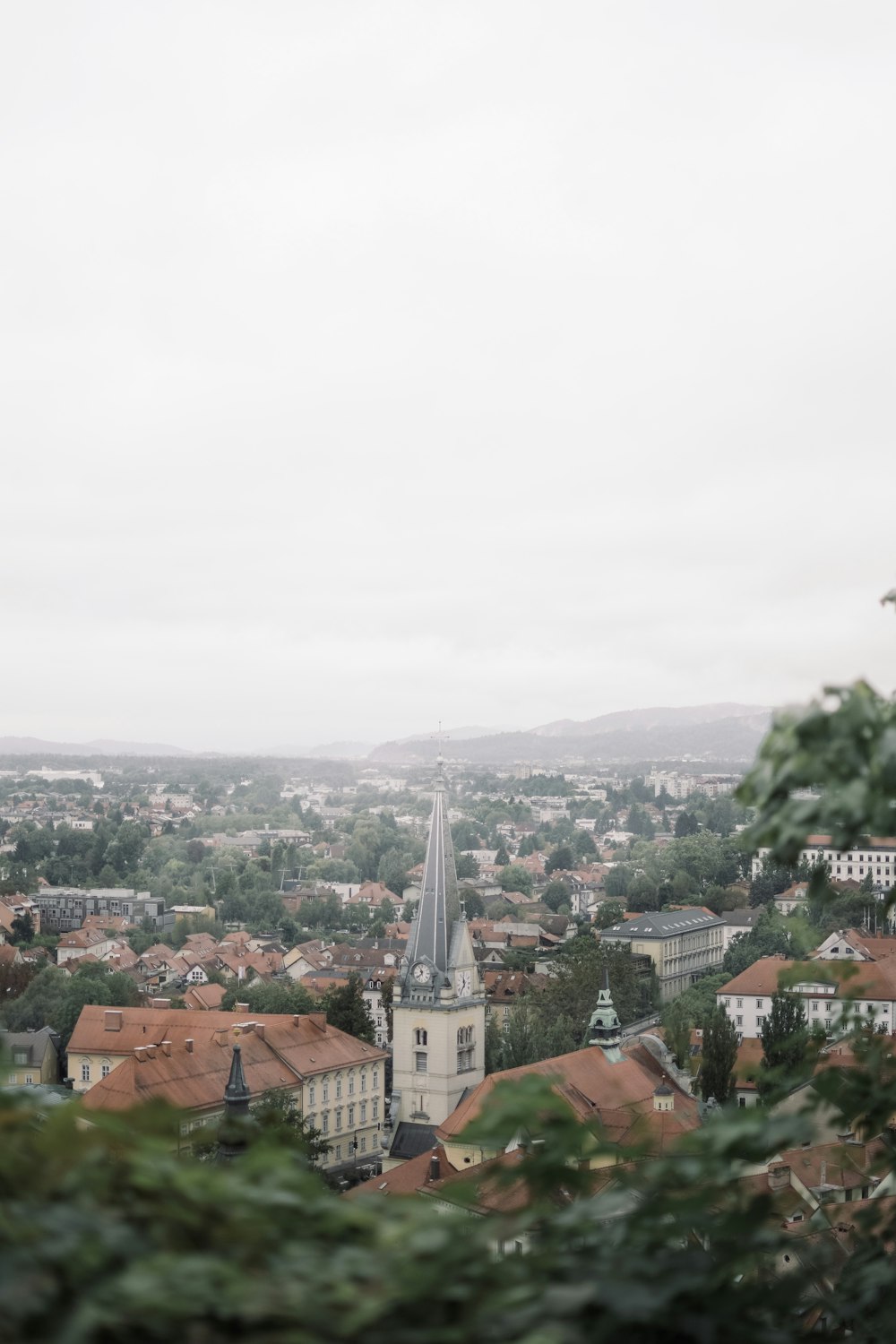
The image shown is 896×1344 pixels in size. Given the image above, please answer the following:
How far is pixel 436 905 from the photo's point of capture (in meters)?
41.1

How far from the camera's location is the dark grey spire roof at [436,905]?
131 feet

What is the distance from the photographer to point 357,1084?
40.9 m

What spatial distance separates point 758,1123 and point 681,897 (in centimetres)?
9070

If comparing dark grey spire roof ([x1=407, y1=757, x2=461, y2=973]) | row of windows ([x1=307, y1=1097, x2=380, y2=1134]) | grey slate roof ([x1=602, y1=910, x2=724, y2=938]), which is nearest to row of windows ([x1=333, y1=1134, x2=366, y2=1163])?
row of windows ([x1=307, y1=1097, x2=380, y2=1134])

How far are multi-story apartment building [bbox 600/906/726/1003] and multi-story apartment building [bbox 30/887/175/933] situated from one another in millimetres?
35894

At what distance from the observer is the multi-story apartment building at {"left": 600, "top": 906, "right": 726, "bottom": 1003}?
231 feet

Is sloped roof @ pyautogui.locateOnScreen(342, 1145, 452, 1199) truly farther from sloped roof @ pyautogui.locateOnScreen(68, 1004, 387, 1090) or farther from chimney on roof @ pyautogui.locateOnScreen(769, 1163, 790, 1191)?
chimney on roof @ pyautogui.locateOnScreen(769, 1163, 790, 1191)

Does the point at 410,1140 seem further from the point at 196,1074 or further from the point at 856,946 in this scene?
the point at 856,946

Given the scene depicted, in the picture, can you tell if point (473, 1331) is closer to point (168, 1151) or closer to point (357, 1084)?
point (168, 1151)

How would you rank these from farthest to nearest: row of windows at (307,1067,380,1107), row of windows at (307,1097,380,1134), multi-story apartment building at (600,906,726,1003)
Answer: multi-story apartment building at (600,906,726,1003) → row of windows at (307,1097,380,1134) → row of windows at (307,1067,380,1107)

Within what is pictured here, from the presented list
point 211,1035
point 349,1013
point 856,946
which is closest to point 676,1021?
point 349,1013

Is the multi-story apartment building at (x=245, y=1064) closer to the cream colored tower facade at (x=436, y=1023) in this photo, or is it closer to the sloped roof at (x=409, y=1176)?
the cream colored tower facade at (x=436, y=1023)

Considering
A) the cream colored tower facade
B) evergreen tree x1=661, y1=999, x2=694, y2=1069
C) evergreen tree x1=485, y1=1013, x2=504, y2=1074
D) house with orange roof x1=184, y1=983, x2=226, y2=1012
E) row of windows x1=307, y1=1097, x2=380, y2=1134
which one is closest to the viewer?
evergreen tree x1=661, y1=999, x2=694, y2=1069

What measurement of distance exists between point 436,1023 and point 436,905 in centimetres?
368
